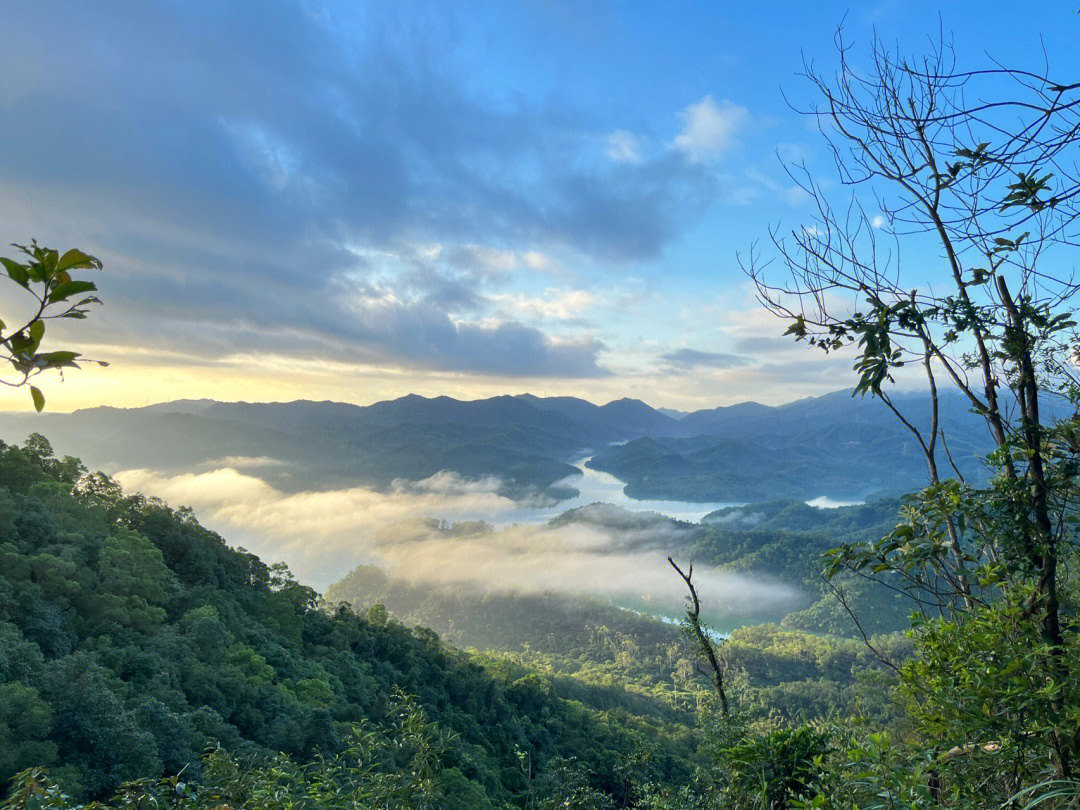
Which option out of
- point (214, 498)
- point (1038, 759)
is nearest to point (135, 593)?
point (1038, 759)

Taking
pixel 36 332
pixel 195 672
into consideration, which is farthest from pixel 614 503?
pixel 36 332

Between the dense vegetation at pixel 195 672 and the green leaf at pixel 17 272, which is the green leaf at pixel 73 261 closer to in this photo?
the green leaf at pixel 17 272

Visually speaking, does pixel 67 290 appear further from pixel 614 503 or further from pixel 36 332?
pixel 614 503

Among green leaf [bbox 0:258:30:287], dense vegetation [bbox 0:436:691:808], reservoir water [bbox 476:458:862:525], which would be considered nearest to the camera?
green leaf [bbox 0:258:30:287]

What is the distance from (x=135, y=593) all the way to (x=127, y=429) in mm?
209288

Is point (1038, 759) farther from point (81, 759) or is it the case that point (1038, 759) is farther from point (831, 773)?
point (81, 759)

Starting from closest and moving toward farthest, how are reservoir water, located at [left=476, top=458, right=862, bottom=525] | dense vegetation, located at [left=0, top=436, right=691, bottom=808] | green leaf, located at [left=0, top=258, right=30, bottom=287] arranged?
green leaf, located at [left=0, top=258, right=30, bottom=287] → dense vegetation, located at [left=0, top=436, right=691, bottom=808] → reservoir water, located at [left=476, top=458, right=862, bottom=525]

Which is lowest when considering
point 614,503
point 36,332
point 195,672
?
point 614,503

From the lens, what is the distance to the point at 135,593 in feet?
55.7

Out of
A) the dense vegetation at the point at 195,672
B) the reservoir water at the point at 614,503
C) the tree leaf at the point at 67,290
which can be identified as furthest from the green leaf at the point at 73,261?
the reservoir water at the point at 614,503

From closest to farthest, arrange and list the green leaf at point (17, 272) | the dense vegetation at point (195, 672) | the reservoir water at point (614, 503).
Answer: the green leaf at point (17, 272), the dense vegetation at point (195, 672), the reservoir water at point (614, 503)

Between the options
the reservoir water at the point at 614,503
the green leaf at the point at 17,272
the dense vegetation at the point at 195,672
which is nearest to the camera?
the green leaf at the point at 17,272

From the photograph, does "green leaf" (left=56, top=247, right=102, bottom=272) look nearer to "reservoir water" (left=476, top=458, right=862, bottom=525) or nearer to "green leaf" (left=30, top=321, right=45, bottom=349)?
"green leaf" (left=30, top=321, right=45, bottom=349)

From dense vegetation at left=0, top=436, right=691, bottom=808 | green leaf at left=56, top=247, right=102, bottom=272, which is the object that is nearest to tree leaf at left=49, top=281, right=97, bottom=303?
green leaf at left=56, top=247, right=102, bottom=272
